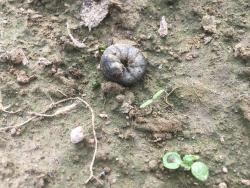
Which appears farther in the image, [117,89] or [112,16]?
[112,16]

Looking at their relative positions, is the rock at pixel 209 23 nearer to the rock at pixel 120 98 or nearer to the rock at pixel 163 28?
the rock at pixel 163 28

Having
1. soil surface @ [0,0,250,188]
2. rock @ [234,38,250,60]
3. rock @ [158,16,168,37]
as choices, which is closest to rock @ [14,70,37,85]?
soil surface @ [0,0,250,188]

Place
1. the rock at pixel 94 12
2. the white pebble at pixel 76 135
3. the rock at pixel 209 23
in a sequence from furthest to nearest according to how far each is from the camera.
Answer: the rock at pixel 94 12 < the rock at pixel 209 23 < the white pebble at pixel 76 135

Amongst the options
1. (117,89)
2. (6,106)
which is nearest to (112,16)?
(117,89)

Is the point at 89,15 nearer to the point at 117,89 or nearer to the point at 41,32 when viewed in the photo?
the point at 41,32

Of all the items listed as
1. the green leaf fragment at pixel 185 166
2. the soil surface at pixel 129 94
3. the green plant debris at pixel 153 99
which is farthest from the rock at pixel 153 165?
the green plant debris at pixel 153 99

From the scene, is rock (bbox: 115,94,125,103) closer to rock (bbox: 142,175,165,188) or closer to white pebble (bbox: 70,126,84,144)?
white pebble (bbox: 70,126,84,144)

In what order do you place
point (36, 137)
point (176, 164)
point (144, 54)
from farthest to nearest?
1. point (144, 54)
2. point (36, 137)
3. point (176, 164)

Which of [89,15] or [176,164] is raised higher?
[89,15]
